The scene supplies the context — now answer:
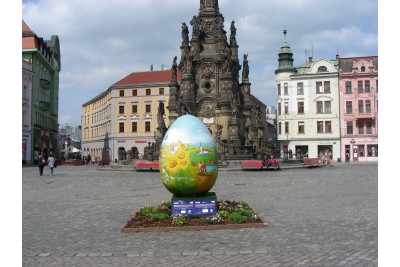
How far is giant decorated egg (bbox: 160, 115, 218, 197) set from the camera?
10.3 metres

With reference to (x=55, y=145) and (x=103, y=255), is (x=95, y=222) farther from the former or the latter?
(x=55, y=145)

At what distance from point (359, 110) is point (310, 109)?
720cm

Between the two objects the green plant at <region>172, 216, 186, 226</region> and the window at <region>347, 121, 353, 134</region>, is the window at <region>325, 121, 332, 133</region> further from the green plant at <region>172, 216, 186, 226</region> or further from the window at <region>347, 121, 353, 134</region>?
the green plant at <region>172, 216, 186, 226</region>

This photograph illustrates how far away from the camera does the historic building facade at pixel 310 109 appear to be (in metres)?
62.4

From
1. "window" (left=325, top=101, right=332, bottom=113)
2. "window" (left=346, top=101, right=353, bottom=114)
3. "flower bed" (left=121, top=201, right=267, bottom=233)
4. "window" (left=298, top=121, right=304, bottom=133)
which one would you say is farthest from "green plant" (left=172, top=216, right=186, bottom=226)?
"window" (left=346, top=101, right=353, bottom=114)

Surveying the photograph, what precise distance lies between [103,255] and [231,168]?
25.7 metres

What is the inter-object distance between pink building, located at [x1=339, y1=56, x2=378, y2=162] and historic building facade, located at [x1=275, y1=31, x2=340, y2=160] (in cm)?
104

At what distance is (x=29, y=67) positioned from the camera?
54.1 metres

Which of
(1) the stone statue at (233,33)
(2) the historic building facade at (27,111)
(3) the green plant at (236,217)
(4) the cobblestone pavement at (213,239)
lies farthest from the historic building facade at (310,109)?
(3) the green plant at (236,217)

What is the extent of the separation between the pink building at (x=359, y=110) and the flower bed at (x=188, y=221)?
54.5 m

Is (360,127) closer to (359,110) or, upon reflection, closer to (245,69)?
(359,110)

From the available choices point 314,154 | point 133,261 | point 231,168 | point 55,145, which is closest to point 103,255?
point 133,261

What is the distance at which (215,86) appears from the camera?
127 ft
